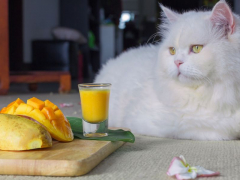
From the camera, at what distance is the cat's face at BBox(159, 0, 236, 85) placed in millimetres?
1405

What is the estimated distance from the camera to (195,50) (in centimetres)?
144

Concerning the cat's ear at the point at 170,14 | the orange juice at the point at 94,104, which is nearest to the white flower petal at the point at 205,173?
the orange juice at the point at 94,104

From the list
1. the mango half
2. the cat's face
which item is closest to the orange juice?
the mango half

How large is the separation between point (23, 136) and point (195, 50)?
73 centimetres

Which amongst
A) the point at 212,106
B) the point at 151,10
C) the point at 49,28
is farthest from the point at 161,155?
the point at 151,10

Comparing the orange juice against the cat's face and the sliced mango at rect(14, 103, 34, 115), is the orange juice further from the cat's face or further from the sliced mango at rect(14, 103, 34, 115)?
the cat's face

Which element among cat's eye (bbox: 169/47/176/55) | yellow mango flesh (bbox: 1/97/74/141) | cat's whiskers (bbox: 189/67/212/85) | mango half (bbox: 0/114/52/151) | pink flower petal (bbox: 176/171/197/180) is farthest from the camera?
cat's eye (bbox: 169/47/176/55)

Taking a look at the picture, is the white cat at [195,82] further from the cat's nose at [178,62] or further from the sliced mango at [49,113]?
the sliced mango at [49,113]

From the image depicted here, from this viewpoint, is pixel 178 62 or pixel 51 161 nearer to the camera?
pixel 51 161

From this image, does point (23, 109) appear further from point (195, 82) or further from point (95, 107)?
point (195, 82)

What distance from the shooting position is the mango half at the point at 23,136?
1117 mm

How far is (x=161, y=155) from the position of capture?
1.26m

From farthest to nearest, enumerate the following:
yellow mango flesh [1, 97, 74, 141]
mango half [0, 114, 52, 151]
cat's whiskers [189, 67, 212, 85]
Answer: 1. cat's whiskers [189, 67, 212, 85]
2. yellow mango flesh [1, 97, 74, 141]
3. mango half [0, 114, 52, 151]

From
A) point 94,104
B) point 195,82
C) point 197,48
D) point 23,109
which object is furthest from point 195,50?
point 23,109
